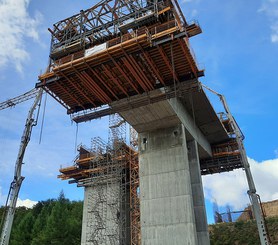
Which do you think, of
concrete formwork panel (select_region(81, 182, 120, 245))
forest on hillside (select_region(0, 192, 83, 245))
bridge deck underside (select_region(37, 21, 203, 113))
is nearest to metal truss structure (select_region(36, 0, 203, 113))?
bridge deck underside (select_region(37, 21, 203, 113))

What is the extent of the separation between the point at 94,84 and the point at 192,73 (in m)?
6.60

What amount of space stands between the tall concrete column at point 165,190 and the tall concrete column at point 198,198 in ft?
10.8

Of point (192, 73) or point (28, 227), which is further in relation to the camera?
point (28, 227)

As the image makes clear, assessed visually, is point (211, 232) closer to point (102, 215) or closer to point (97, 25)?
point (102, 215)

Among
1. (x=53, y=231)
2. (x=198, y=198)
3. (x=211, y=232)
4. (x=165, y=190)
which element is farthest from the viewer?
(x=211, y=232)

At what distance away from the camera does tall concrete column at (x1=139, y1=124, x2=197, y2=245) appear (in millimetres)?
20078

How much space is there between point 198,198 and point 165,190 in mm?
4171

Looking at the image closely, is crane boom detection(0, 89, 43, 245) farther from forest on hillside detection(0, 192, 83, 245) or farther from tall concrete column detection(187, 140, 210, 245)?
forest on hillside detection(0, 192, 83, 245)

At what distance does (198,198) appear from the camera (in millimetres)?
24125

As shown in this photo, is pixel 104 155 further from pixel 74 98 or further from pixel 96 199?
pixel 74 98

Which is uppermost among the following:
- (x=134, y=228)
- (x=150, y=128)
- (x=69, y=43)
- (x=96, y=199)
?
(x=69, y=43)

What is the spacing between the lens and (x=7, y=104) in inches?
1400

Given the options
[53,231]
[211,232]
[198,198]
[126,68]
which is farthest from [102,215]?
[211,232]

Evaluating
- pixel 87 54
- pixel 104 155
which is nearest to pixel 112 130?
pixel 104 155
